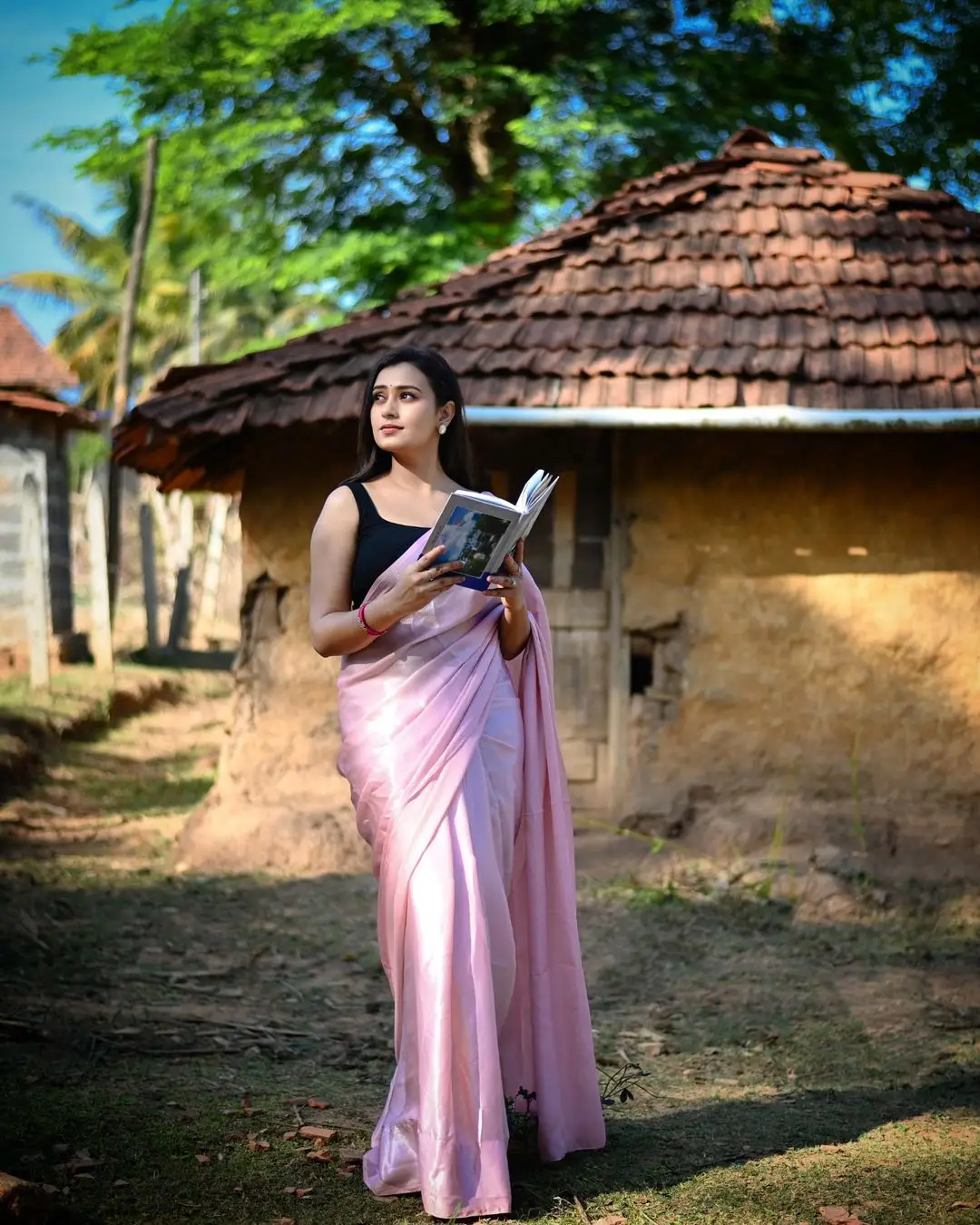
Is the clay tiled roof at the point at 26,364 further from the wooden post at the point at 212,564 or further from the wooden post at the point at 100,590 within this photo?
the wooden post at the point at 212,564

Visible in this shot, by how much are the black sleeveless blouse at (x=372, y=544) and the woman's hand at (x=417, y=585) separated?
0.51 ft

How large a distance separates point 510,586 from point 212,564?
22077mm

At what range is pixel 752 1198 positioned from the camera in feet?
10.5

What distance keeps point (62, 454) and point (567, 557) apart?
10.5 meters

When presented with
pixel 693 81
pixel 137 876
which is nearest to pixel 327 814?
pixel 137 876

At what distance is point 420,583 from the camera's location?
3109mm

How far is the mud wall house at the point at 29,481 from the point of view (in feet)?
42.8

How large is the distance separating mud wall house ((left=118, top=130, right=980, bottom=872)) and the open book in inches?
154

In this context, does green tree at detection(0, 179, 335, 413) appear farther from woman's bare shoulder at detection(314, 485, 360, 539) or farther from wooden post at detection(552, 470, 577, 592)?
woman's bare shoulder at detection(314, 485, 360, 539)

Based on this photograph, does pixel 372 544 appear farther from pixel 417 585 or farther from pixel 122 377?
pixel 122 377

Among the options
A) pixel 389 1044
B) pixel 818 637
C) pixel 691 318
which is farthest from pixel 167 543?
pixel 389 1044

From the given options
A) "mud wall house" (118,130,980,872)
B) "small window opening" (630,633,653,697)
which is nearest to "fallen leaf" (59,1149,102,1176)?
"mud wall house" (118,130,980,872)

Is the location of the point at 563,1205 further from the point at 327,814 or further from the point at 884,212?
the point at 884,212

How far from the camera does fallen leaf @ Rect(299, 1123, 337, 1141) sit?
11.5 feet
